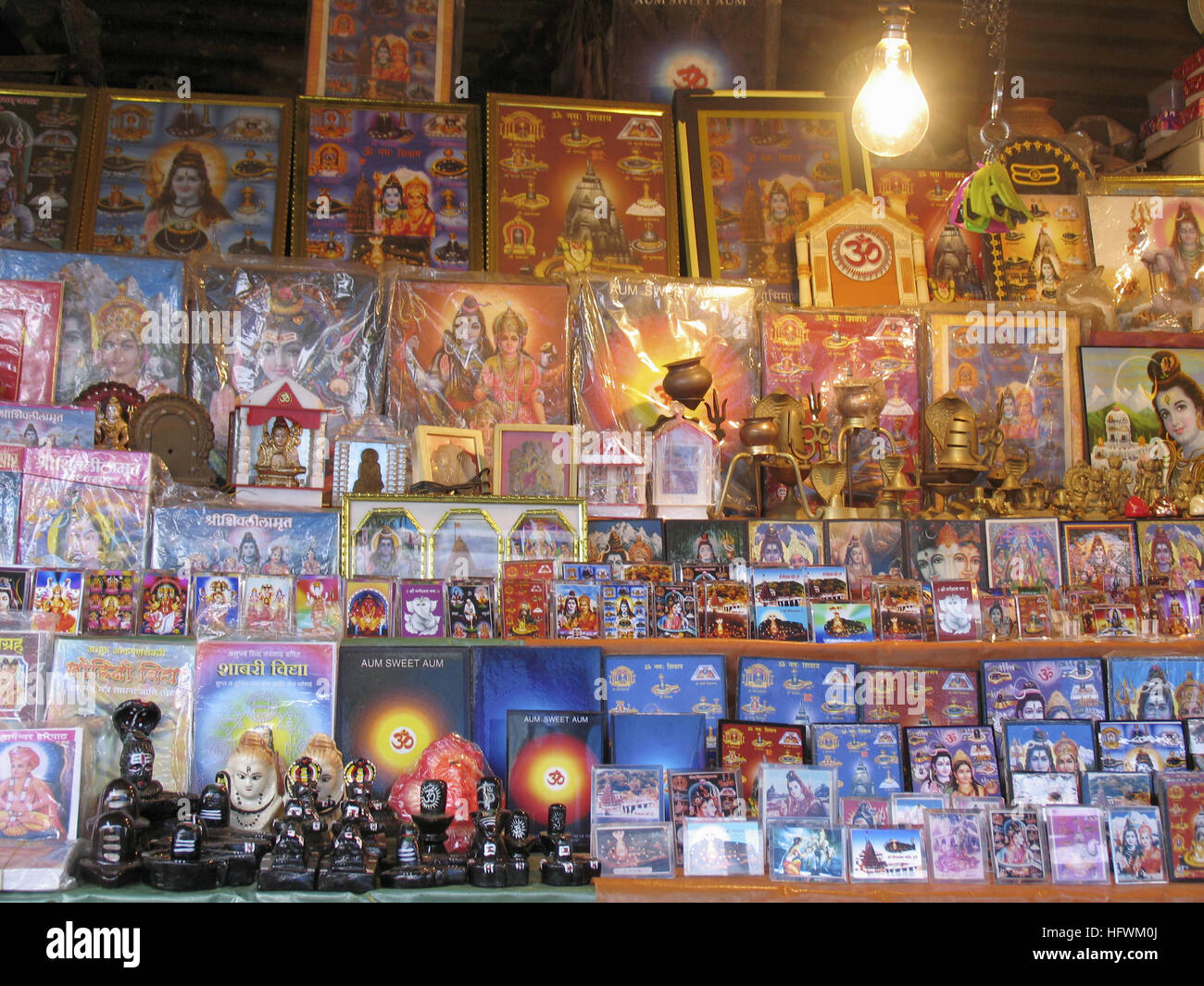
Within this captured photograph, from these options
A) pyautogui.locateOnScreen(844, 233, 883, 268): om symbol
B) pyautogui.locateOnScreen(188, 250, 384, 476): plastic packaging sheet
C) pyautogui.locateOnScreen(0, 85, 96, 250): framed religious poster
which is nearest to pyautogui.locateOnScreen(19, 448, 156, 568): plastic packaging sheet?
pyautogui.locateOnScreen(188, 250, 384, 476): plastic packaging sheet

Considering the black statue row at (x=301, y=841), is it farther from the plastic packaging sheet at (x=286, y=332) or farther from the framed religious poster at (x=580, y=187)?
the framed religious poster at (x=580, y=187)

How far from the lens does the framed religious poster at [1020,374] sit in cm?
476

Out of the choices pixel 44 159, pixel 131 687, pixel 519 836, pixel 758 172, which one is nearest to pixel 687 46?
pixel 758 172

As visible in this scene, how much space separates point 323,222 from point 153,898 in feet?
10.0

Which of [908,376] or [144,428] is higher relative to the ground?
[908,376]

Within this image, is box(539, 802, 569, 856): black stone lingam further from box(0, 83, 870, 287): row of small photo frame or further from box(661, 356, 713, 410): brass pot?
box(0, 83, 870, 287): row of small photo frame

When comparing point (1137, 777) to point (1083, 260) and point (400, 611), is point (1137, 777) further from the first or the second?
point (1083, 260)

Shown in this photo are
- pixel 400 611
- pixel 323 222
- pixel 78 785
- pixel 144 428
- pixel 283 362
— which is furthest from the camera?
pixel 323 222

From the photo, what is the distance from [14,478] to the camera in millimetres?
3600

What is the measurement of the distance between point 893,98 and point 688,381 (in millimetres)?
1328

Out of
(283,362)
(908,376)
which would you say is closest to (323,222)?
(283,362)

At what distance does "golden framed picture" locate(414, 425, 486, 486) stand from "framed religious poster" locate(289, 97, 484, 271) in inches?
38.5

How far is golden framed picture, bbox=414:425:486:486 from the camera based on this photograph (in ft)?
14.0

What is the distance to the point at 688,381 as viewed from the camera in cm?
441
